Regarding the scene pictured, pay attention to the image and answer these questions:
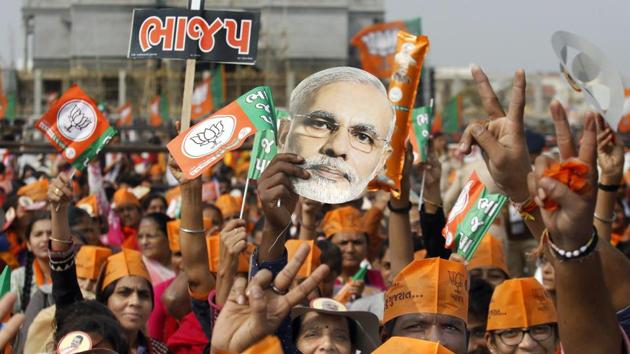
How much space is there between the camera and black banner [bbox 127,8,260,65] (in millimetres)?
6332

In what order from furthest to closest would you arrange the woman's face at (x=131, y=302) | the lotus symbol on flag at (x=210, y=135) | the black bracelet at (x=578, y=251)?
the woman's face at (x=131, y=302)
the lotus symbol on flag at (x=210, y=135)
the black bracelet at (x=578, y=251)

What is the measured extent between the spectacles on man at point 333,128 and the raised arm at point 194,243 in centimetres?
92

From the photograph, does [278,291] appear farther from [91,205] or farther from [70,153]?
[91,205]

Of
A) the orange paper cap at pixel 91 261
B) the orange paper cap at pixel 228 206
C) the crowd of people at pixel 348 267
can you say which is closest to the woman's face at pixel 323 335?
the crowd of people at pixel 348 267

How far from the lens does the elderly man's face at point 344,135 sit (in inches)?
191

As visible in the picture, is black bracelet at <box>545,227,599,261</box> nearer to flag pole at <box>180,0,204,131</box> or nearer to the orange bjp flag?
flag pole at <box>180,0,204,131</box>

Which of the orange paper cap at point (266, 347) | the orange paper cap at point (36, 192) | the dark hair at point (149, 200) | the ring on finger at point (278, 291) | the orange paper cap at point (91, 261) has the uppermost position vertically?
the ring on finger at point (278, 291)

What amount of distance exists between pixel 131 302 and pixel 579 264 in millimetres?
3471

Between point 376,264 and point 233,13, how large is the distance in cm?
357

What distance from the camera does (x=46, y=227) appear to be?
25.8ft

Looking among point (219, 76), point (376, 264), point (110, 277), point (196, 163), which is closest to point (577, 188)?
point (196, 163)

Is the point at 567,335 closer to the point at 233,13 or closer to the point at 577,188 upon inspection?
the point at 577,188

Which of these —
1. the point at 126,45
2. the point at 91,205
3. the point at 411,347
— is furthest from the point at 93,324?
the point at 126,45

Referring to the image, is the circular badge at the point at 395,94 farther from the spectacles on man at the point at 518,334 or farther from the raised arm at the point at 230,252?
the raised arm at the point at 230,252
